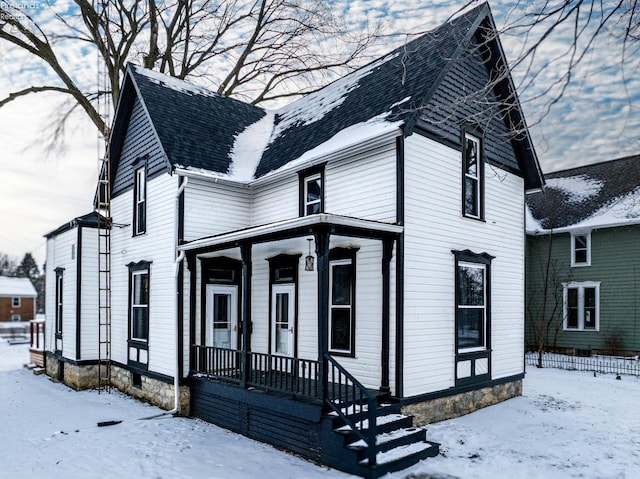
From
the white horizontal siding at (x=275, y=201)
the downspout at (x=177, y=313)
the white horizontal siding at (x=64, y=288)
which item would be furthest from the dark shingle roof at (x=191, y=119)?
the white horizontal siding at (x=64, y=288)

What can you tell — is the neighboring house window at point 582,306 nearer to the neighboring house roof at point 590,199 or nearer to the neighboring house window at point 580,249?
the neighboring house window at point 580,249

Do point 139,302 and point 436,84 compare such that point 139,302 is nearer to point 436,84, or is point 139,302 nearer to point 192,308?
point 192,308

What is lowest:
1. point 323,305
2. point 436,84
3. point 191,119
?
point 323,305

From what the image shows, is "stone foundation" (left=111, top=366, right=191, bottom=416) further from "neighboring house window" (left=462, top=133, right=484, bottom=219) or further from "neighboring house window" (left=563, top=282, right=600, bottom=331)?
"neighboring house window" (left=563, top=282, right=600, bottom=331)

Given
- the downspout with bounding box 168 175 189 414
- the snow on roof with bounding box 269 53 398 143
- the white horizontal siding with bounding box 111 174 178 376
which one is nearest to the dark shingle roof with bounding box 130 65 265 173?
the downspout with bounding box 168 175 189 414

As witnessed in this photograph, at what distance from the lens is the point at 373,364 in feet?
30.1

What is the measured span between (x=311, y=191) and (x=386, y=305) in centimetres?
348

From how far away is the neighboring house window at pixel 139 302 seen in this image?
12758 mm

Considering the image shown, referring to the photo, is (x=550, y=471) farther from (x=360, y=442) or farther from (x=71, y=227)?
(x=71, y=227)

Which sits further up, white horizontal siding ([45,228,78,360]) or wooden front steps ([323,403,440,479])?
white horizontal siding ([45,228,78,360])

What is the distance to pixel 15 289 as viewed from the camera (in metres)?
47.8

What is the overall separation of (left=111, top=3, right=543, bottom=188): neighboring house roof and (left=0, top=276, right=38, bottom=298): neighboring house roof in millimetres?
40408

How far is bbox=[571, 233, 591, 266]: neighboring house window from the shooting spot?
67.8 ft

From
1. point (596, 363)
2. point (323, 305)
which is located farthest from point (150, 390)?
point (596, 363)
